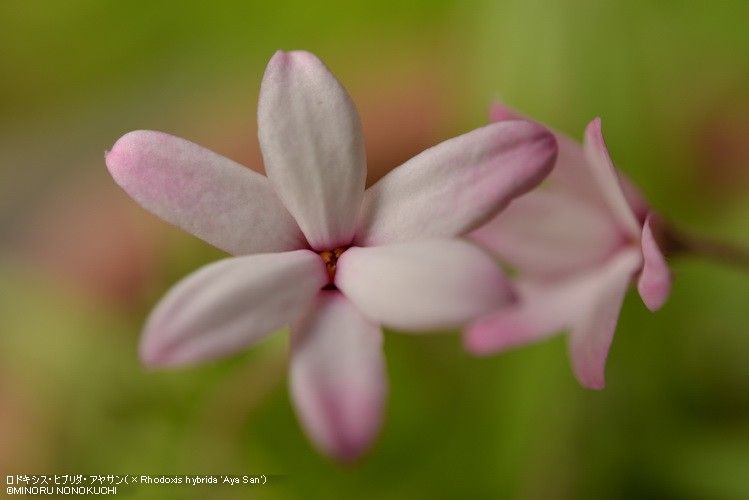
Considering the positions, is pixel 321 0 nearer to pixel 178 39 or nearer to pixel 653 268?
pixel 178 39

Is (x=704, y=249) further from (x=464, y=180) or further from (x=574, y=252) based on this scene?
(x=464, y=180)

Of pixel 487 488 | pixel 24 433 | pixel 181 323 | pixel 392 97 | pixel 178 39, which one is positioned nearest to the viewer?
pixel 181 323

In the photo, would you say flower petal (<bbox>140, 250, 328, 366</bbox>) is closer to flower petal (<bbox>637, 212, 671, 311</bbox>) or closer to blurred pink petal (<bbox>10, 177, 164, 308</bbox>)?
flower petal (<bbox>637, 212, 671, 311</bbox>)

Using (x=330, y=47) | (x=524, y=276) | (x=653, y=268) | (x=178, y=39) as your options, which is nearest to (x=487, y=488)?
(x=524, y=276)

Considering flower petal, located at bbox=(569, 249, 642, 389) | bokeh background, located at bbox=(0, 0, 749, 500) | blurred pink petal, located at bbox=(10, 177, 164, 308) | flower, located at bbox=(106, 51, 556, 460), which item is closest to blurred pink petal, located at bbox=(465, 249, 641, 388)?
flower petal, located at bbox=(569, 249, 642, 389)

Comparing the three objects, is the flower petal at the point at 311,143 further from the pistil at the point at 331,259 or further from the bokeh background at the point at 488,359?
the bokeh background at the point at 488,359

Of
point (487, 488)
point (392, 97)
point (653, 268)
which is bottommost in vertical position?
point (487, 488)

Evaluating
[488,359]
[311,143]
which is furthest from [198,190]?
[488,359]

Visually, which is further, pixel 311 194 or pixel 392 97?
pixel 392 97
